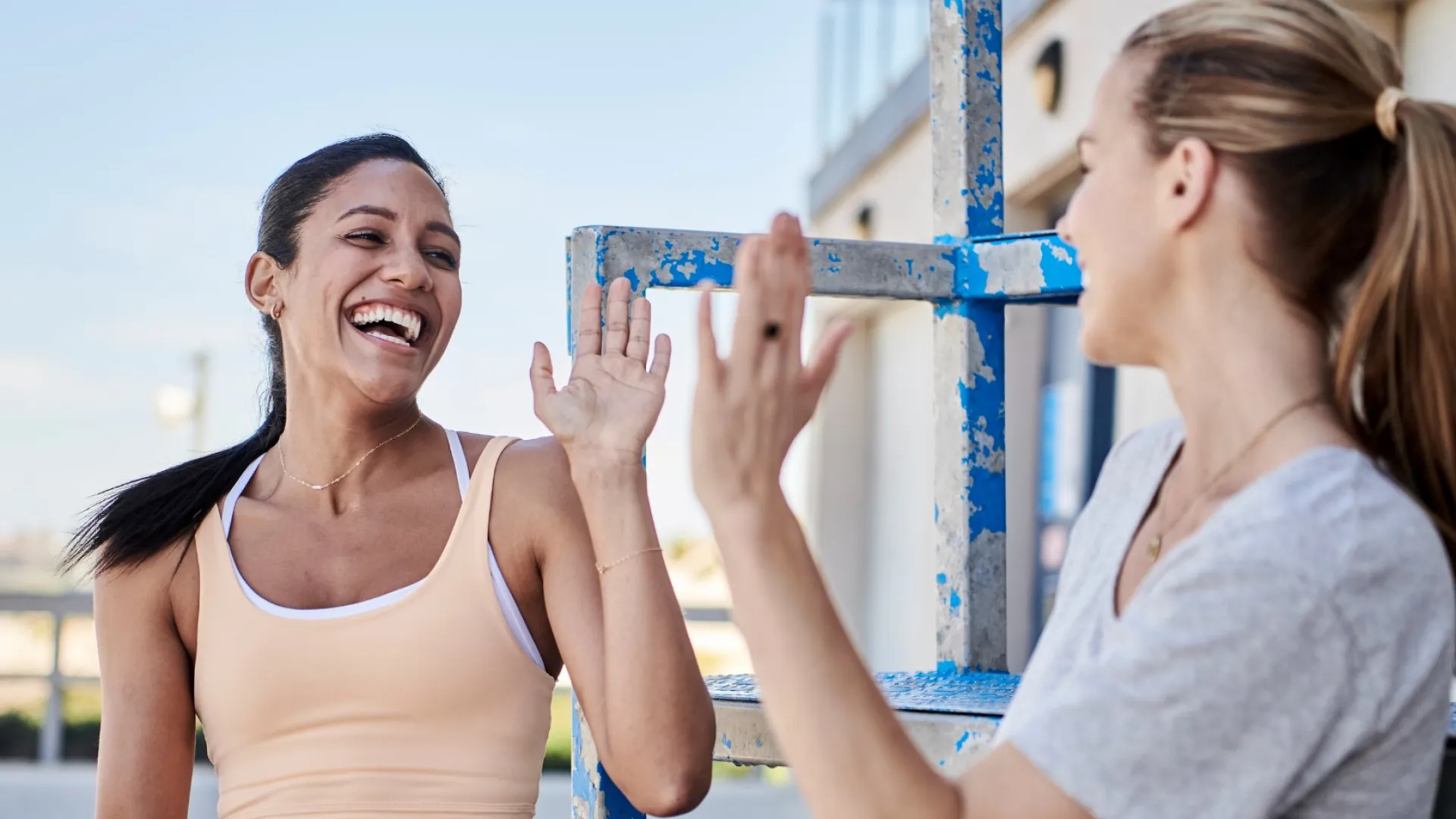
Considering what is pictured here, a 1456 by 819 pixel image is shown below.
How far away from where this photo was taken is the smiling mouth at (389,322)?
175 cm

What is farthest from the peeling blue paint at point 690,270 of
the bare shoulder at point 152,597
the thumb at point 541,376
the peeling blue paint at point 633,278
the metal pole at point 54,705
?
the metal pole at point 54,705

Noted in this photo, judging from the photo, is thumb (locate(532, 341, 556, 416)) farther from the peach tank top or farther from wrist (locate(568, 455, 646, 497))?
the peach tank top

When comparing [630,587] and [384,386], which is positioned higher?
[384,386]

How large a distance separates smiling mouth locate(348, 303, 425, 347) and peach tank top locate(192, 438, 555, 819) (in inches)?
9.9

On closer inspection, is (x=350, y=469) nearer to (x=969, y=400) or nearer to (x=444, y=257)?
(x=444, y=257)

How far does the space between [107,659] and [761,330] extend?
48.1 inches

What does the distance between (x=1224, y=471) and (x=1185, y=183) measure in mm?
215

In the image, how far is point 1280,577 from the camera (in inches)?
35.2

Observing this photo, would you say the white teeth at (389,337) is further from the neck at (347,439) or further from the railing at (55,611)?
the railing at (55,611)

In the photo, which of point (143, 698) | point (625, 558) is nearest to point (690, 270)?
point (625, 558)

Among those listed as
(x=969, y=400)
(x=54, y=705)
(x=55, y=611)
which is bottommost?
(x=54, y=705)

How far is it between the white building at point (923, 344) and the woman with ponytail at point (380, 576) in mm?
2660

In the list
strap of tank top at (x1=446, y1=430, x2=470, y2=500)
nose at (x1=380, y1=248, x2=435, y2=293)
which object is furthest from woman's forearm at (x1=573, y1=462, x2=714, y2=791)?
nose at (x1=380, y1=248, x2=435, y2=293)

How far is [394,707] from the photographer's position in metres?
1.66
